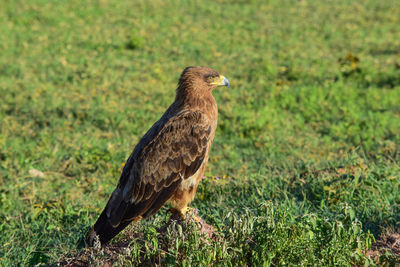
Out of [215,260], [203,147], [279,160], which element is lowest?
[279,160]

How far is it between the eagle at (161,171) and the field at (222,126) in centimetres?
19

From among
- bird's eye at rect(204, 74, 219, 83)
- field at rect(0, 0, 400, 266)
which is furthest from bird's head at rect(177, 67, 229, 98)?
field at rect(0, 0, 400, 266)

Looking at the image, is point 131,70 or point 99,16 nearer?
point 131,70

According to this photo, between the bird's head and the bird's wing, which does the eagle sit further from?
the bird's head

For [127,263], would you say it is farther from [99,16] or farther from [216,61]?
[99,16]

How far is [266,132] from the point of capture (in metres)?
7.73

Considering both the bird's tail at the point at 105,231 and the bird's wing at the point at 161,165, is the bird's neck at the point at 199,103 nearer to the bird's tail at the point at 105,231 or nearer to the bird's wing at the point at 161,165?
the bird's wing at the point at 161,165

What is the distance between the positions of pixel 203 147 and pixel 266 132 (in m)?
3.56

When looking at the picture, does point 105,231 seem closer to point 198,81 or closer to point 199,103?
point 199,103

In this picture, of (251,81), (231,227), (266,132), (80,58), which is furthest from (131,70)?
(231,227)

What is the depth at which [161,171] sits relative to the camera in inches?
167

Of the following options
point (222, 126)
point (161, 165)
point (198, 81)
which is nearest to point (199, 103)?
point (198, 81)

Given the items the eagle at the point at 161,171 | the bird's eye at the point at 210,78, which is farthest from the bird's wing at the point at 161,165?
the bird's eye at the point at 210,78

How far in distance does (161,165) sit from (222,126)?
3.81 metres
